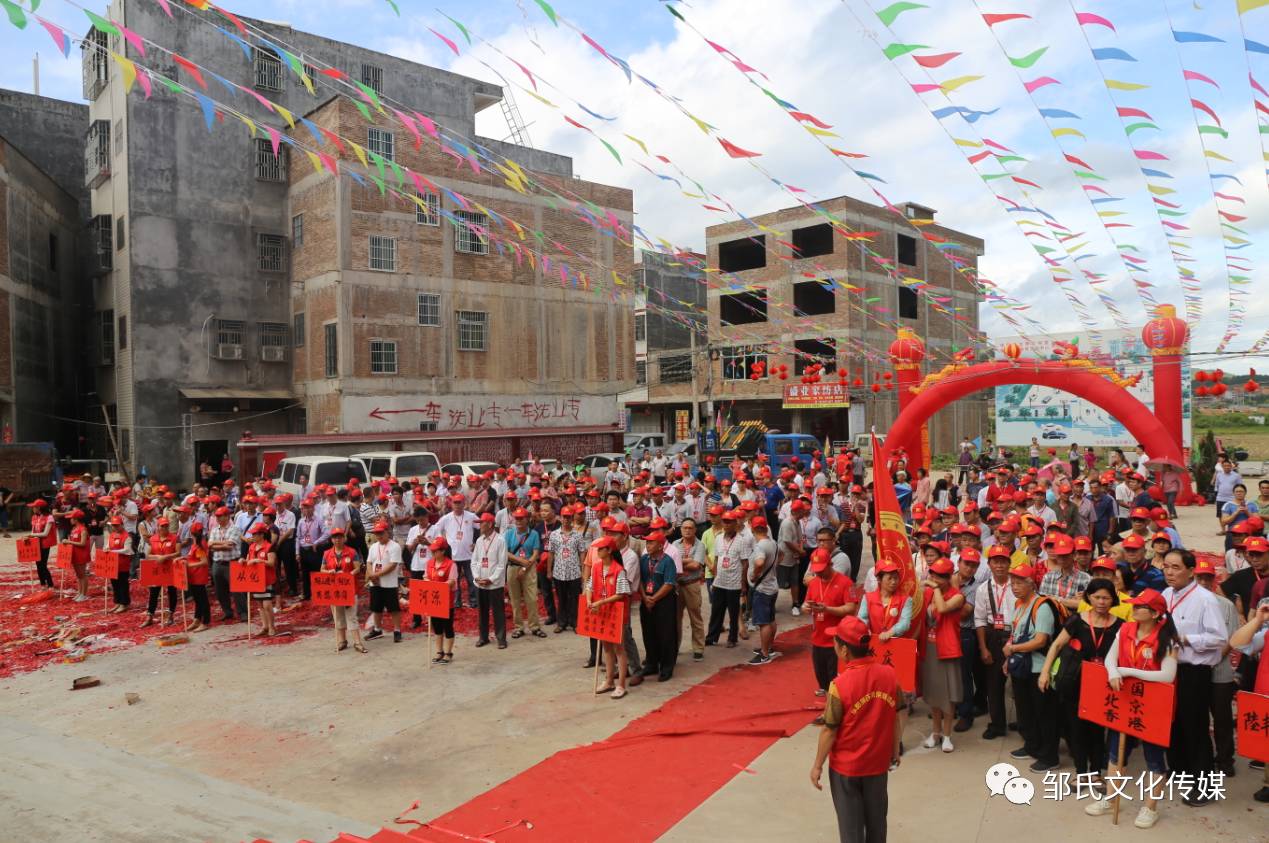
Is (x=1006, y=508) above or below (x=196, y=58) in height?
below

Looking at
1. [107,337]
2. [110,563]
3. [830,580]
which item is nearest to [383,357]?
[107,337]

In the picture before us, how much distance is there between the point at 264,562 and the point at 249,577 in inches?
11.0

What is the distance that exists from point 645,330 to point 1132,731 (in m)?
47.0

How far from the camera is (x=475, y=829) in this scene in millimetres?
6008

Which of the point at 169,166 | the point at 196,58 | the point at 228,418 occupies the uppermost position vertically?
the point at 196,58

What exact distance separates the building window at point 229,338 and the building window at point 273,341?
718mm

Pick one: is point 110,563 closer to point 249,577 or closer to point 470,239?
point 249,577

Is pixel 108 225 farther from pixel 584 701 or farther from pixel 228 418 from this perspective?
pixel 584 701

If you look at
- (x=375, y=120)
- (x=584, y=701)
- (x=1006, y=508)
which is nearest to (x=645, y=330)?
(x=375, y=120)

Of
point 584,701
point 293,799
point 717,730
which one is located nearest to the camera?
point 293,799

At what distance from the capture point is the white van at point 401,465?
809 inches

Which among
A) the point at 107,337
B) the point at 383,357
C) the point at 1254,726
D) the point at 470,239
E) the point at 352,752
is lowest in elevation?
the point at 352,752

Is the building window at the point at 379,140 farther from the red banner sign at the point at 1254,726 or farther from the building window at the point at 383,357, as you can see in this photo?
the red banner sign at the point at 1254,726

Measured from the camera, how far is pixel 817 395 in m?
40.8
